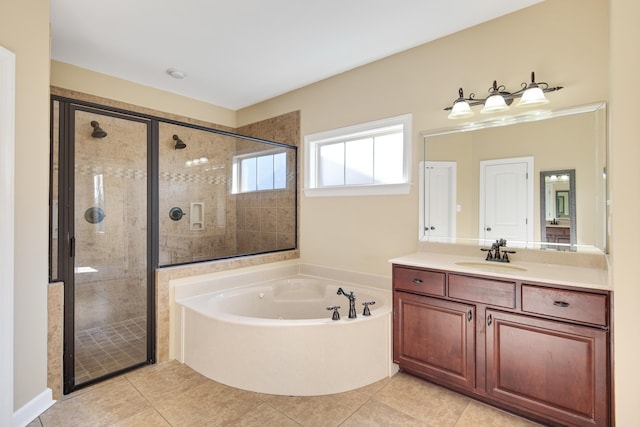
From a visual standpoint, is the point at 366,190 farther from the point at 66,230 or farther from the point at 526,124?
the point at 66,230

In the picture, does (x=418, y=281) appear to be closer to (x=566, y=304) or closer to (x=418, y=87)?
(x=566, y=304)

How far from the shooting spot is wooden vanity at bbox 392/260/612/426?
166 centimetres

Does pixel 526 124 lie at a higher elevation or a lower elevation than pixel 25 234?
higher

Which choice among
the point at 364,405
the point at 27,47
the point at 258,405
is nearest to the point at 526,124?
the point at 364,405

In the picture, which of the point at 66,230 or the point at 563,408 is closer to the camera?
the point at 563,408

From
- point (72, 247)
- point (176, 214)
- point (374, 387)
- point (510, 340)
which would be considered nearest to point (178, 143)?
point (176, 214)

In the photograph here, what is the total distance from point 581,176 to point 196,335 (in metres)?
3.00

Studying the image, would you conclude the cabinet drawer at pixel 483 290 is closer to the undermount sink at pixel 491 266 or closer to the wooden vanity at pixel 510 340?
the wooden vanity at pixel 510 340

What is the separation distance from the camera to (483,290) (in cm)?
201

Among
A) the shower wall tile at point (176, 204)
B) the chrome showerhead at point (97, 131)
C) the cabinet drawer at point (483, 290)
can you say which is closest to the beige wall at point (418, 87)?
the shower wall tile at point (176, 204)

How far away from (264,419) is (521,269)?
74.2 inches

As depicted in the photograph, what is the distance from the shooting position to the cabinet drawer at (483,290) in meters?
1.91

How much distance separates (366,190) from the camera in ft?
10.3

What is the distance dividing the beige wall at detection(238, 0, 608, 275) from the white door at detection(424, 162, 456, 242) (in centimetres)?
10
